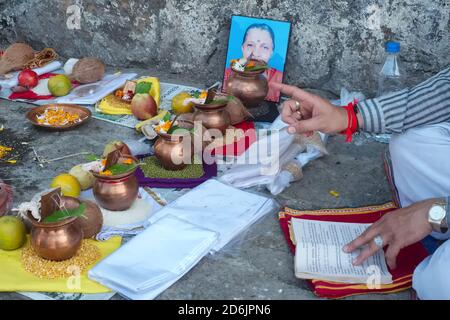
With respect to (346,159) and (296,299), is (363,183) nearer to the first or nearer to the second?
(346,159)

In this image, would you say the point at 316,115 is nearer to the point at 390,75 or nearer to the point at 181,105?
the point at 181,105

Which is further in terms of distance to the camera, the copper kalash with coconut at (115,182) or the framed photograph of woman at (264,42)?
the framed photograph of woman at (264,42)

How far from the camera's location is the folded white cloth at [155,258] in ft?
7.55

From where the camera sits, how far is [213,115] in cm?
352

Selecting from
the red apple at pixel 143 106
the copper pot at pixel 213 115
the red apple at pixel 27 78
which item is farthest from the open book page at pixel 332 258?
the red apple at pixel 27 78

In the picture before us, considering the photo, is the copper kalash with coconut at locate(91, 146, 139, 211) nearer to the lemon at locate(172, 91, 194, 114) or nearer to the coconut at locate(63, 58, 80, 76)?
the lemon at locate(172, 91, 194, 114)

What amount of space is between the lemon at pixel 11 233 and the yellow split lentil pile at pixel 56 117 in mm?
1357

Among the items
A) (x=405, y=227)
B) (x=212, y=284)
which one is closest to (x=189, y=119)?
(x=212, y=284)

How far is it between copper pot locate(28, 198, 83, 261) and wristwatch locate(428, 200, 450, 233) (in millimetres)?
1405

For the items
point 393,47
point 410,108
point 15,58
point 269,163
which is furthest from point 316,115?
point 15,58

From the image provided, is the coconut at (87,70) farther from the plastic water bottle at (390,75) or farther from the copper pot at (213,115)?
the plastic water bottle at (390,75)

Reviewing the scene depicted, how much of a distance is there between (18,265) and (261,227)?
44.1 inches

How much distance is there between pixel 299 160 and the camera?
332 cm

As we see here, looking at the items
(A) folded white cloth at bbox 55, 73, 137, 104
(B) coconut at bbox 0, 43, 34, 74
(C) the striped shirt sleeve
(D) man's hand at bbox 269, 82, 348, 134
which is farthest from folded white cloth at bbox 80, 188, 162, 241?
(B) coconut at bbox 0, 43, 34, 74
